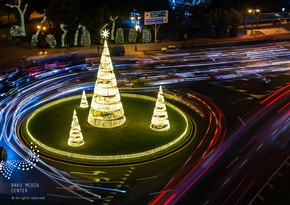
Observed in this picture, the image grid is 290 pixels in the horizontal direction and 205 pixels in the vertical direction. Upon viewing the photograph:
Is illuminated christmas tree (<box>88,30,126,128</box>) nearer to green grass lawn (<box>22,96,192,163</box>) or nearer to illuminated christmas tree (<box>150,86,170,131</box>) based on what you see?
green grass lawn (<box>22,96,192,163</box>)

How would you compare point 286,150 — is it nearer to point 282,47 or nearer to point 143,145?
point 143,145

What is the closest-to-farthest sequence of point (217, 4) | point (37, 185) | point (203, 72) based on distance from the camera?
point (37, 185) < point (203, 72) < point (217, 4)

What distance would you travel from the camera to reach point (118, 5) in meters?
60.2

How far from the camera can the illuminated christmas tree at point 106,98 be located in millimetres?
27312

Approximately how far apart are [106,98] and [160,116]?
4420mm

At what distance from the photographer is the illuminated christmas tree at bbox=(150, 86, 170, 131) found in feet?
91.5

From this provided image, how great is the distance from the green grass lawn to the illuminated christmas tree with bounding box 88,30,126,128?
2.07ft

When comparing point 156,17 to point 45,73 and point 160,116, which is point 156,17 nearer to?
point 45,73

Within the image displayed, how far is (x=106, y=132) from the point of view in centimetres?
2784

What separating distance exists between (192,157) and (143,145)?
3.66 metres

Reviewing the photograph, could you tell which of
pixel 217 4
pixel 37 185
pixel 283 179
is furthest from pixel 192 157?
pixel 217 4

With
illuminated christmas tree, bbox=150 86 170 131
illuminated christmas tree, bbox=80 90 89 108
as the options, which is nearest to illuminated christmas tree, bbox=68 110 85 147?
illuminated christmas tree, bbox=150 86 170 131

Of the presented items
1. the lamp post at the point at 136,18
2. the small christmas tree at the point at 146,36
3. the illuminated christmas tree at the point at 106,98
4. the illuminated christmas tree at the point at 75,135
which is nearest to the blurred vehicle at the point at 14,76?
the illuminated christmas tree at the point at 106,98

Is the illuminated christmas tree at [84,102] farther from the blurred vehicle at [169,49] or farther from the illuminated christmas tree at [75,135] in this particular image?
the blurred vehicle at [169,49]
